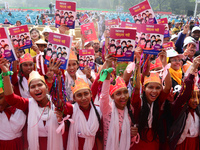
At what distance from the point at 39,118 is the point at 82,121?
559 mm

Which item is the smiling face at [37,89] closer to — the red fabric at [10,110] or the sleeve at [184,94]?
the red fabric at [10,110]

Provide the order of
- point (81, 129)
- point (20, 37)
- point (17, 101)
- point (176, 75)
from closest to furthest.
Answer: point (17, 101)
point (81, 129)
point (20, 37)
point (176, 75)

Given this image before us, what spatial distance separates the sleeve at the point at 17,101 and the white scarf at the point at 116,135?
117 centimetres

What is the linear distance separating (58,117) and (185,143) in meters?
1.80

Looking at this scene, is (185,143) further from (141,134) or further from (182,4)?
(182,4)

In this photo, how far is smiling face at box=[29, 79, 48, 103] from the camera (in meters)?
2.34

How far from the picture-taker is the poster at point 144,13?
3.01 metres

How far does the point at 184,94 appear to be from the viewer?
2354 mm

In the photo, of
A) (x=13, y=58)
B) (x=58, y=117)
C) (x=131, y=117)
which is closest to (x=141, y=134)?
(x=131, y=117)

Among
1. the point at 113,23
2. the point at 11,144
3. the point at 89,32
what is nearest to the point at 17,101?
the point at 11,144

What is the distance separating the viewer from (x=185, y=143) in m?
2.51

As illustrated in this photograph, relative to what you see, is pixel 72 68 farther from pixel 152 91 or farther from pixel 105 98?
pixel 152 91

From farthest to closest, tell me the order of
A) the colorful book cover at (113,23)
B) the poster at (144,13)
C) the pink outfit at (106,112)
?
the colorful book cover at (113,23), the poster at (144,13), the pink outfit at (106,112)

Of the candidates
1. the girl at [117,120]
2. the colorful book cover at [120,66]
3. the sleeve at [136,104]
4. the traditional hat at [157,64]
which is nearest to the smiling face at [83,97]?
the girl at [117,120]
